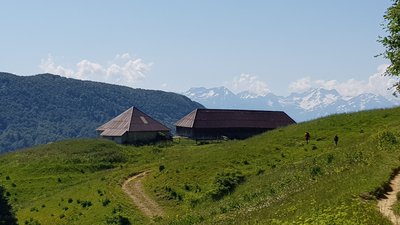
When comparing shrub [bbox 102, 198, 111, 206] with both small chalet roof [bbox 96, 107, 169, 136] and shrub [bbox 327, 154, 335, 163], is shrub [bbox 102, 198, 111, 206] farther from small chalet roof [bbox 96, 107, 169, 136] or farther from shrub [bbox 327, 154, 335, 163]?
small chalet roof [bbox 96, 107, 169, 136]

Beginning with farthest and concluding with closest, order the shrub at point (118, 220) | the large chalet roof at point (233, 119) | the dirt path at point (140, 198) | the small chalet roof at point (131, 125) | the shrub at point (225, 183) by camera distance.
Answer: the large chalet roof at point (233, 119)
the small chalet roof at point (131, 125)
the dirt path at point (140, 198)
the shrub at point (225, 183)
the shrub at point (118, 220)

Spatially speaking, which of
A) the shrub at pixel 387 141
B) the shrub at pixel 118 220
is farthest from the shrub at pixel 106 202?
the shrub at pixel 387 141

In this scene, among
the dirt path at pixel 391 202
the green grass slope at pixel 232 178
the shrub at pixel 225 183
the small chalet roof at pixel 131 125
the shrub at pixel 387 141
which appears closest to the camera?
the dirt path at pixel 391 202

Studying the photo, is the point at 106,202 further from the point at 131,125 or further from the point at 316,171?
the point at 131,125

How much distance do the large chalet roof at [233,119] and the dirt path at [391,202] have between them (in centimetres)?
8074

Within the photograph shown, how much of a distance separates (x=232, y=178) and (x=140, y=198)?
926cm

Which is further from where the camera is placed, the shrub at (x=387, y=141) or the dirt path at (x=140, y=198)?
the dirt path at (x=140, y=198)

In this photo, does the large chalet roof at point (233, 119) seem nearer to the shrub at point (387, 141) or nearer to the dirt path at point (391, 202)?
the shrub at point (387, 141)

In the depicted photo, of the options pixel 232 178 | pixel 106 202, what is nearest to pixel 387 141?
pixel 232 178

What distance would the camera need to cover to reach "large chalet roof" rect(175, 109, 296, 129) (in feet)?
346

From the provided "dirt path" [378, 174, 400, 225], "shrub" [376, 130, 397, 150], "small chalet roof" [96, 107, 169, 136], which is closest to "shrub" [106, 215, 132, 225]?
"shrub" [376, 130, 397, 150]

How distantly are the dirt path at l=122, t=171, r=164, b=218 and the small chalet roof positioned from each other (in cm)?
4326

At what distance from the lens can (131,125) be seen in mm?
99500

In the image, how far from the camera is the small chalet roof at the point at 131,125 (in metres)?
99.3
